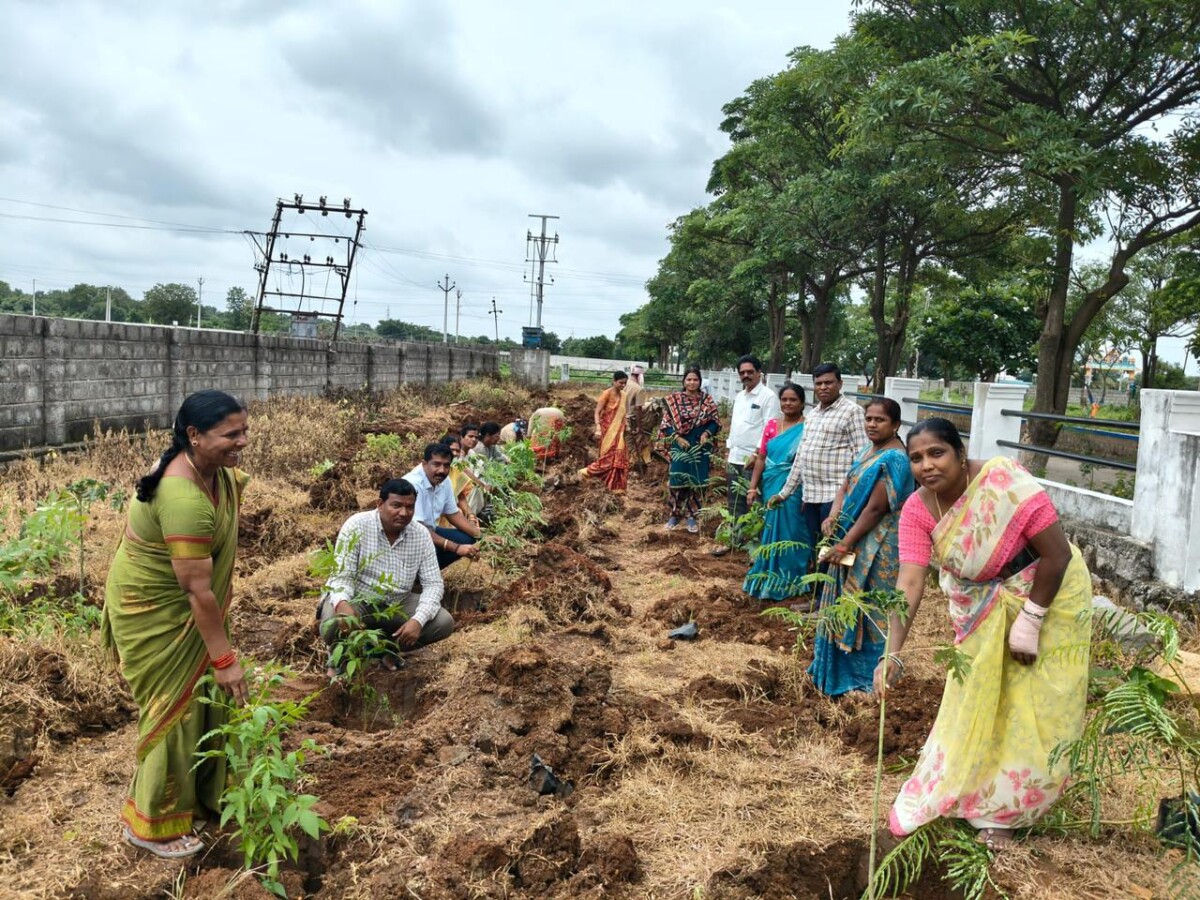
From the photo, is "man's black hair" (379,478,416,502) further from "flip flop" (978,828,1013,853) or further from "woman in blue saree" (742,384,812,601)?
"flip flop" (978,828,1013,853)

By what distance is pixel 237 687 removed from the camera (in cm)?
274

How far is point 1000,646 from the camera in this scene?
2.66 metres

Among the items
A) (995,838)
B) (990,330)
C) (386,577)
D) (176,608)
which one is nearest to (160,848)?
(176,608)

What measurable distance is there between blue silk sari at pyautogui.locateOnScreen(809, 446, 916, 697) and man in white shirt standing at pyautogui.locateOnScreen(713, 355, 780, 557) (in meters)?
2.47

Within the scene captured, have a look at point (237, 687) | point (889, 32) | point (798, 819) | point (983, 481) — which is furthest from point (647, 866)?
point (889, 32)

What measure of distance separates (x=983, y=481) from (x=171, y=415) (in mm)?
9603

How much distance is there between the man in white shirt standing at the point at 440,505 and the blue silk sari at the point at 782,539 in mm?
1894

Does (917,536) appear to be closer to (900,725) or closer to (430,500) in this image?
(900,725)

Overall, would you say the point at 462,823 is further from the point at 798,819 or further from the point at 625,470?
the point at 625,470

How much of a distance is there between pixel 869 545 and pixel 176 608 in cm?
295

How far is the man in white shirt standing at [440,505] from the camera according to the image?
5.26 metres

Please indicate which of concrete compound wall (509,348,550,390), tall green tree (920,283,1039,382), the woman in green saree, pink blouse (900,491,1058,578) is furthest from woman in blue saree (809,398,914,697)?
concrete compound wall (509,348,550,390)

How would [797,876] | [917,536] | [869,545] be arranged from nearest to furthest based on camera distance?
1. [797,876]
2. [917,536]
3. [869,545]

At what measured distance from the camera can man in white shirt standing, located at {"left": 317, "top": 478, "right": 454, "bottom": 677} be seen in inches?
161
